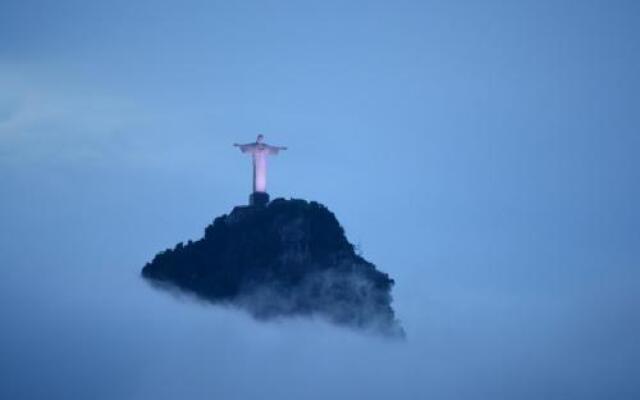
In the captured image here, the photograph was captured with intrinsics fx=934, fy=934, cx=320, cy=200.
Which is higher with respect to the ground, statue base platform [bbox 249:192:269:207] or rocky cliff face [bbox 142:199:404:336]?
statue base platform [bbox 249:192:269:207]

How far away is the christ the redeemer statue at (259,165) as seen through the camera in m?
75.9

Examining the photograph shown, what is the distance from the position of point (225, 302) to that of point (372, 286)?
12941mm

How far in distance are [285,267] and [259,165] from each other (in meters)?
8.61

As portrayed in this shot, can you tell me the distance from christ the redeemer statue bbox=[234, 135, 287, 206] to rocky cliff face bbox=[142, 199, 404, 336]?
40.4 inches

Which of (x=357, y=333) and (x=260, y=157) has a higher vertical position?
(x=260, y=157)

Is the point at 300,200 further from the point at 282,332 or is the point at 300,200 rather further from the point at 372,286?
the point at 282,332

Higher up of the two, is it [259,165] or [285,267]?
[259,165]

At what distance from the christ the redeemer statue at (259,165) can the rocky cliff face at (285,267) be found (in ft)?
3.37

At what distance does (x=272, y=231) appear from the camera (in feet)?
244

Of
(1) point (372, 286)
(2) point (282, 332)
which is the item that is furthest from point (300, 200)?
(2) point (282, 332)

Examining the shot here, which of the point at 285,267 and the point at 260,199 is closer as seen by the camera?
the point at 285,267

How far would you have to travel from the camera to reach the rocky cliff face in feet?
240

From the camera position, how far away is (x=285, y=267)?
2921 inches

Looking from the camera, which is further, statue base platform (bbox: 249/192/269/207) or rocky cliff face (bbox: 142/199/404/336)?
A: statue base platform (bbox: 249/192/269/207)
